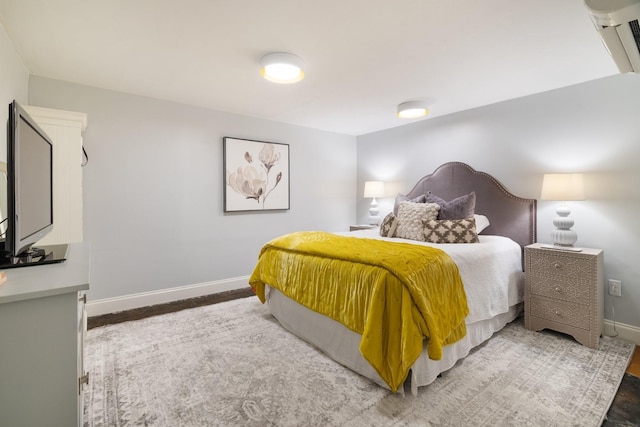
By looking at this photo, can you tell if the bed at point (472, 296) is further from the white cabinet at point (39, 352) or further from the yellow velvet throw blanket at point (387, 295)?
the white cabinet at point (39, 352)

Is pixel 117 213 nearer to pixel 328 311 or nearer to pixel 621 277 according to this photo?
pixel 328 311

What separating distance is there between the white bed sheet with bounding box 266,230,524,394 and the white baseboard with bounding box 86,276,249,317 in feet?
3.89

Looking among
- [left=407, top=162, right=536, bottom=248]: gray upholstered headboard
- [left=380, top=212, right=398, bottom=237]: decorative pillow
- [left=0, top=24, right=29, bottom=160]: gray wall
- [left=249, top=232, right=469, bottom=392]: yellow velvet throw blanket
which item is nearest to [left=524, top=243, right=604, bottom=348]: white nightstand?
[left=407, top=162, right=536, bottom=248]: gray upholstered headboard

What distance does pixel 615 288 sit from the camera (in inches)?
99.8

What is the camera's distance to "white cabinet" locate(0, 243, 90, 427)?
0.79m

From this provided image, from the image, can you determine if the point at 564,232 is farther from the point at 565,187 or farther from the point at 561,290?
the point at 561,290

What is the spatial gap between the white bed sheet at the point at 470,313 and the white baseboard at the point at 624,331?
0.63m

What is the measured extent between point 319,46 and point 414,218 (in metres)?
1.88

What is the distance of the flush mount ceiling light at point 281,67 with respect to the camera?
222 centimetres

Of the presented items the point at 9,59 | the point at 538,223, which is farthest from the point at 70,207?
the point at 538,223

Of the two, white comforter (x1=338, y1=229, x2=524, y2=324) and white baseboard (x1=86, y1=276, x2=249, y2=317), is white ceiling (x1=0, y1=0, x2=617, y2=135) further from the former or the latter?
white baseboard (x1=86, y1=276, x2=249, y2=317)

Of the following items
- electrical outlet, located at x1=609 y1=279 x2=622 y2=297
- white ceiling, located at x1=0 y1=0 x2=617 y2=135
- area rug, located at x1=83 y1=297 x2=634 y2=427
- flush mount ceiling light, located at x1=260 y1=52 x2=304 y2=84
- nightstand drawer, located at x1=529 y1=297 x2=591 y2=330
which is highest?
white ceiling, located at x1=0 y1=0 x2=617 y2=135

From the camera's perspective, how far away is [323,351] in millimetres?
2229

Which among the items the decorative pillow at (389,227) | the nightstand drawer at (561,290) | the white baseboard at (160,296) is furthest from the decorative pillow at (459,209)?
the white baseboard at (160,296)
